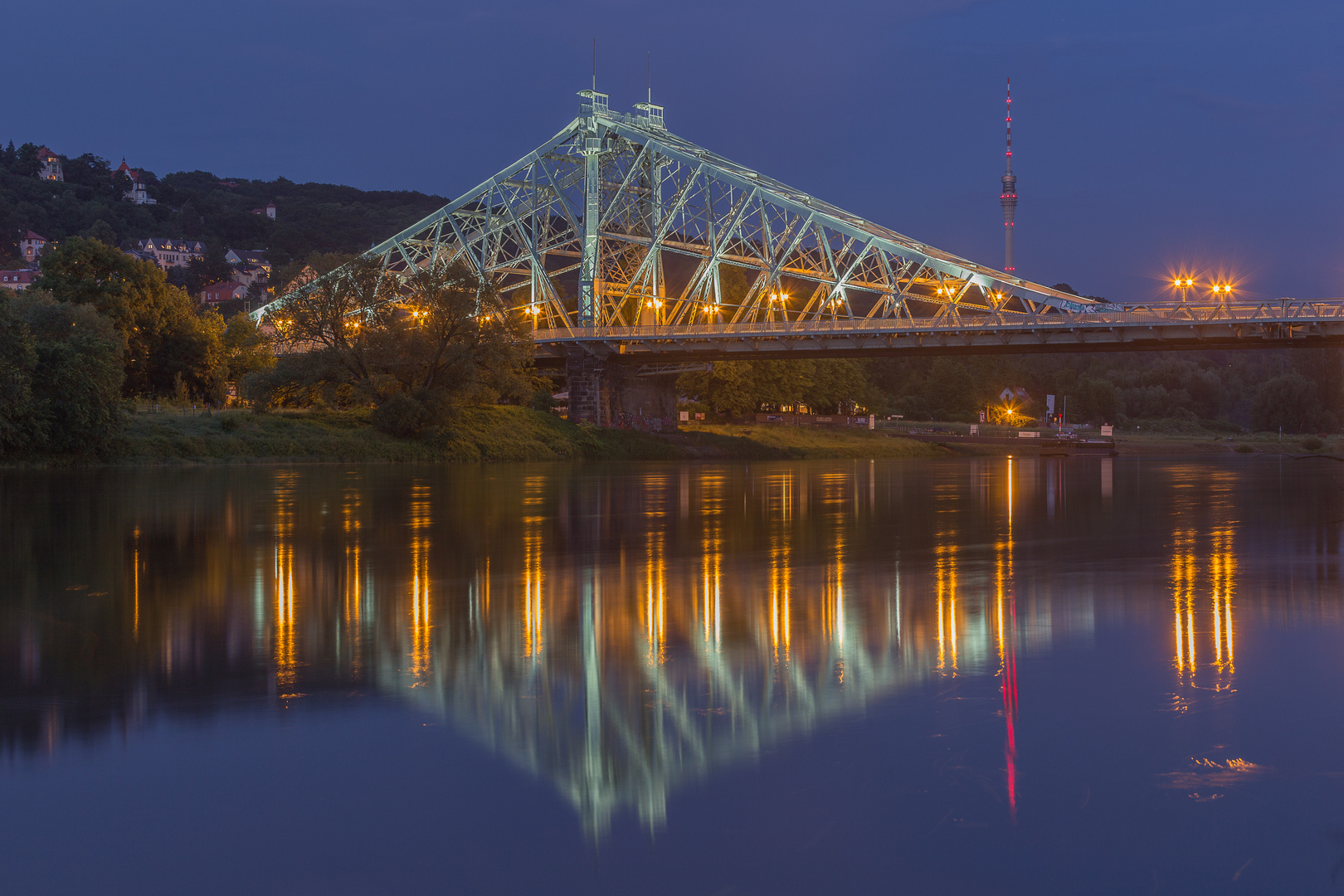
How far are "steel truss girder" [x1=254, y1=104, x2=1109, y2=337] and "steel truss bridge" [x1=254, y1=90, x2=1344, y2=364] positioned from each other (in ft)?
0.52

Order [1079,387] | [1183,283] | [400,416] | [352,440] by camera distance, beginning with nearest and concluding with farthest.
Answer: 1. [352,440]
2. [400,416]
3. [1183,283]
4. [1079,387]

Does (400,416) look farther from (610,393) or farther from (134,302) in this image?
(610,393)

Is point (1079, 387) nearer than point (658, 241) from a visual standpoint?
No

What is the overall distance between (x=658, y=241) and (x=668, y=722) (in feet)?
251

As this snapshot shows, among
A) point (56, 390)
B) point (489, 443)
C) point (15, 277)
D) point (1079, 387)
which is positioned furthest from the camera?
point (15, 277)

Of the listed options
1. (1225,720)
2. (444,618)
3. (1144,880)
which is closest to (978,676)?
(1225,720)

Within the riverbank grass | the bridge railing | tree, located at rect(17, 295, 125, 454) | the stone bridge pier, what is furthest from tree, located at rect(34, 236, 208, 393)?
the stone bridge pier

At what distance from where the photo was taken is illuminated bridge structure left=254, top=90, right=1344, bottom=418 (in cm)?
6191

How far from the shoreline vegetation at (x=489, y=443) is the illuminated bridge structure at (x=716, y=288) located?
22.4 ft

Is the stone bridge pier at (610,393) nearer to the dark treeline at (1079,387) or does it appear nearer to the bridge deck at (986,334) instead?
the bridge deck at (986,334)

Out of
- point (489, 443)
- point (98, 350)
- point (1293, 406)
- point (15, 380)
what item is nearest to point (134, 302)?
point (489, 443)

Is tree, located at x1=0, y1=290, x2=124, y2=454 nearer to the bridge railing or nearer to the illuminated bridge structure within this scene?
the illuminated bridge structure

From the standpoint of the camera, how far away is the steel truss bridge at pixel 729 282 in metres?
61.7

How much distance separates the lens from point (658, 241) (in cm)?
8156
